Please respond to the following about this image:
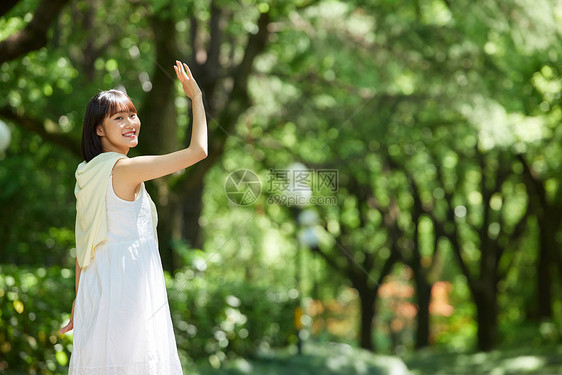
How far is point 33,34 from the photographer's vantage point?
18.0 ft

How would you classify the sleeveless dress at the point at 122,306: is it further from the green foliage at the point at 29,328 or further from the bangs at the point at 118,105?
the green foliage at the point at 29,328

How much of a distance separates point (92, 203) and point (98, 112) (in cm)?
35

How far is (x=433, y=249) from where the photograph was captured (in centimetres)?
1980

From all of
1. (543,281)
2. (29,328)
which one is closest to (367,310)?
(543,281)

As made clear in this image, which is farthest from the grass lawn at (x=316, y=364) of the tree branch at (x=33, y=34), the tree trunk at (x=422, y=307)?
the tree trunk at (x=422, y=307)

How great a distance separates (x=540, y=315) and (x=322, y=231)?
5.78 meters

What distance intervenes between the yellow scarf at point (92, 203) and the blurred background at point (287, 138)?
300cm

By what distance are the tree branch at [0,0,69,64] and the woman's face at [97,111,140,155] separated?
2.93m

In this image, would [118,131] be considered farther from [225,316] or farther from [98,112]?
[225,316]

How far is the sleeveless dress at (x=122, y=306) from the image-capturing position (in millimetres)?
2738

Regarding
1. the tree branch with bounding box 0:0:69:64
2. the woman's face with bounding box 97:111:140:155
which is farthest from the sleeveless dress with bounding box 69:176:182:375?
the tree branch with bounding box 0:0:69:64

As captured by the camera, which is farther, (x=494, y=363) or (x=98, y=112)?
(x=494, y=363)

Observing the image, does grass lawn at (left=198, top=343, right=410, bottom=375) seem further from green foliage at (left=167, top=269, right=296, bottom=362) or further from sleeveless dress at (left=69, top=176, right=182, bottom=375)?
sleeveless dress at (left=69, top=176, right=182, bottom=375)

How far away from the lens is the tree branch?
5473 mm
